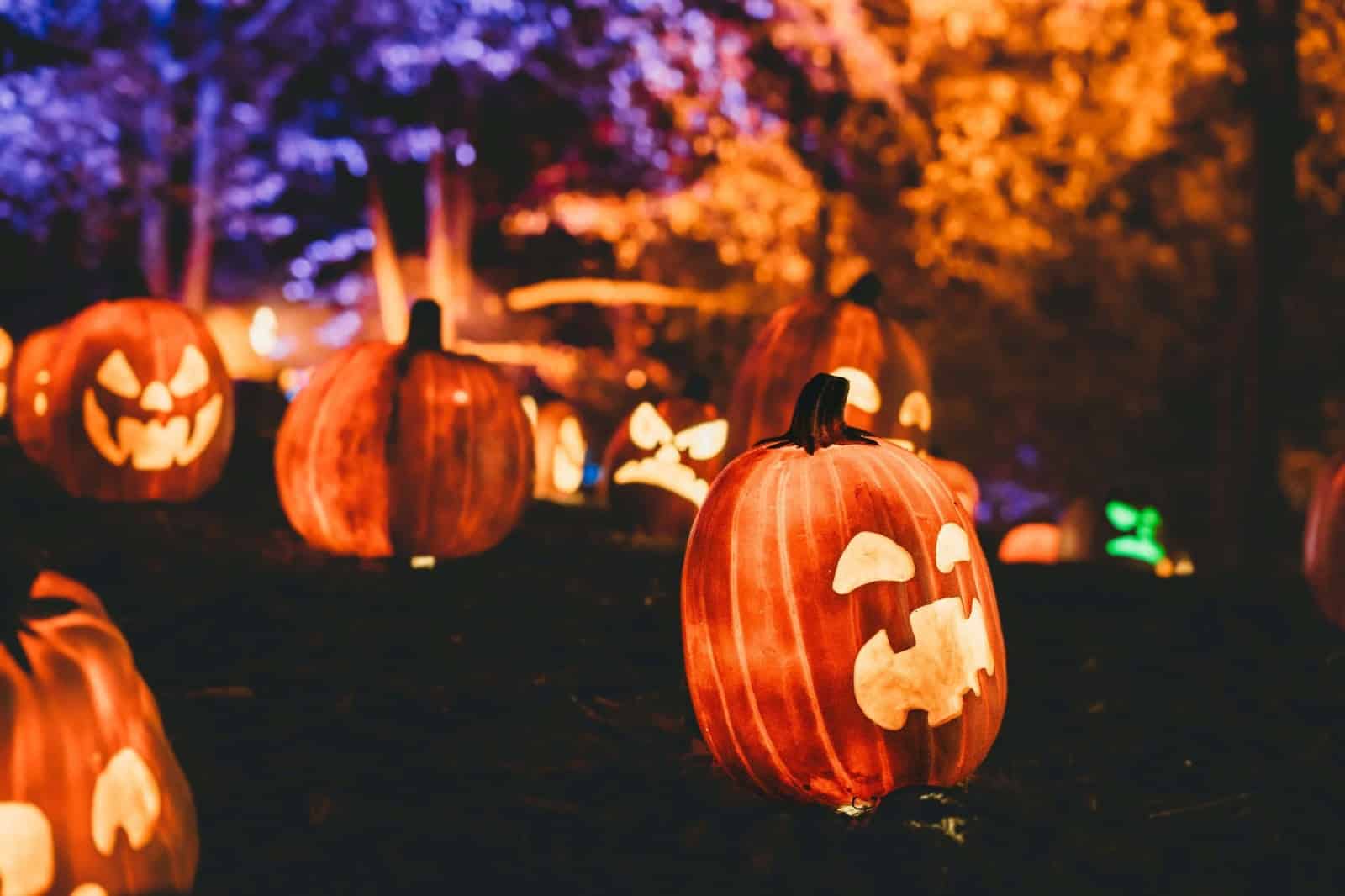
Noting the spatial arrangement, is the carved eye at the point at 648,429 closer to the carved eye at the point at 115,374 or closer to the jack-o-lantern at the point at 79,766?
the carved eye at the point at 115,374

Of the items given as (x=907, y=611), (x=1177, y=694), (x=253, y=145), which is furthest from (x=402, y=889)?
(x=253, y=145)

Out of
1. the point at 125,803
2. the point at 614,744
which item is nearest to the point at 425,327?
the point at 614,744

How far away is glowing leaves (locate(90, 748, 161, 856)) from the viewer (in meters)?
2.16

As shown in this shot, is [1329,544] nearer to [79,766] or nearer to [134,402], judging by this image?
[79,766]

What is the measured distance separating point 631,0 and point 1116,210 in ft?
24.5

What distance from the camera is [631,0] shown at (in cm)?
1747

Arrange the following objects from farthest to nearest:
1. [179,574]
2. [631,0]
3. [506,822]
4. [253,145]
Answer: [253,145]
[631,0]
[179,574]
[506,822]

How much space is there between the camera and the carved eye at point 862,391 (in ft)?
18.8

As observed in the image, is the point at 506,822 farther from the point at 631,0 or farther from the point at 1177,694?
the point at 631,0

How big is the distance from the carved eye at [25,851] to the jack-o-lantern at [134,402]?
4.83 meters

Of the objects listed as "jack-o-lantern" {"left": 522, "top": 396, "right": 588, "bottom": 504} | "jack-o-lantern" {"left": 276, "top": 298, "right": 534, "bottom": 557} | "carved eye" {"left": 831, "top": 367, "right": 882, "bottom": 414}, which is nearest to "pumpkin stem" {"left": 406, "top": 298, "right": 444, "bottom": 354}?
"jack-o-lantern" {"left": 276, "top": 298, "right": 534, "bottom": 557}

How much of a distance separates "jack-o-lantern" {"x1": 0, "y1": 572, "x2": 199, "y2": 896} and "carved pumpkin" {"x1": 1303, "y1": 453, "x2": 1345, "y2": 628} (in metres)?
4.57

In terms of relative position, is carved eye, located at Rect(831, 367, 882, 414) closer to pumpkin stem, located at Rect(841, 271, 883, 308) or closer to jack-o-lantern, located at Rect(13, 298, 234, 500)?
pumpkin stem, located at Rect(841, 271, 883, 308)

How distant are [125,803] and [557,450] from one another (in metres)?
9.02
